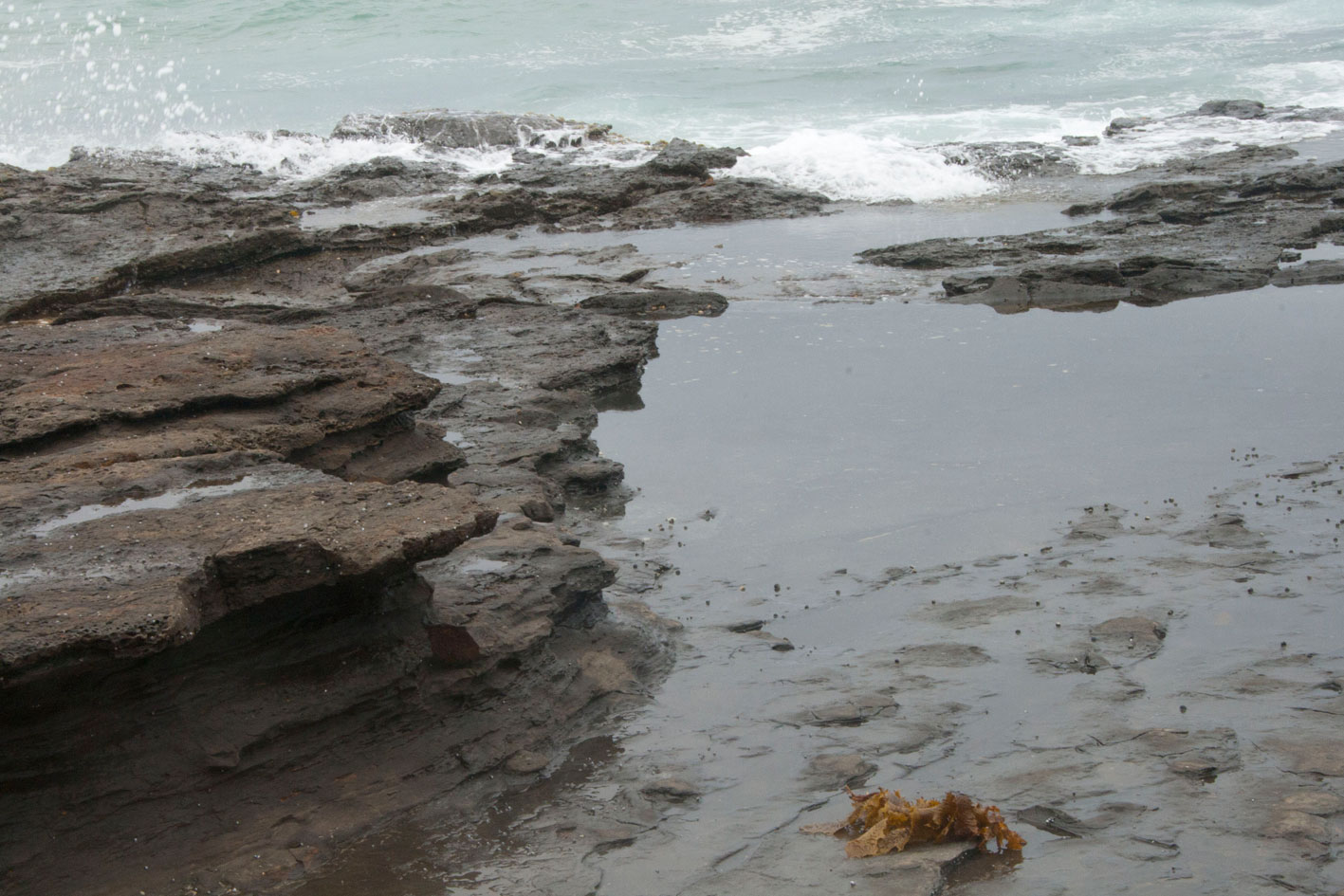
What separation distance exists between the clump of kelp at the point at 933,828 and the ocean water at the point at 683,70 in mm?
12818

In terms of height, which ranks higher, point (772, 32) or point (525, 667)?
point (772, 32)

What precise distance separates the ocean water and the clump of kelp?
42.1 feet

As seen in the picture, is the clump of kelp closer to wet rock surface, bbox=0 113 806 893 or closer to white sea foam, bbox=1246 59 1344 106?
wet rock surface, bbox=0 113 806 893

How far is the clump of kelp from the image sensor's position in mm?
3451

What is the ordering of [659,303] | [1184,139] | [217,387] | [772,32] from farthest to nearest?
[772,32] < [1184,139] < [659,303] < [217,387]

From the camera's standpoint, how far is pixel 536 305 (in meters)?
9.41

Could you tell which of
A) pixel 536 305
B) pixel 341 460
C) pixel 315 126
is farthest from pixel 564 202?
pixel 315 126

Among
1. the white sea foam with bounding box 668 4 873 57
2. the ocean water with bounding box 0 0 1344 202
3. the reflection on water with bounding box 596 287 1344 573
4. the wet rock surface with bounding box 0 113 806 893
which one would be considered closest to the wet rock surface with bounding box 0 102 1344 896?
the wet rock surface with bounding box 0 113 806 893

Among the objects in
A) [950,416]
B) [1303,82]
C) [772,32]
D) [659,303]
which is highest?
[772,32]

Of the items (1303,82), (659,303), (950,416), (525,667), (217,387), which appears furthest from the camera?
(1303,82)

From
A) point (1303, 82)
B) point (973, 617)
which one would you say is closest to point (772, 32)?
point (1303, 82)

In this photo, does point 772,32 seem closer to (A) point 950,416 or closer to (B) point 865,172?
(B) point 865,172

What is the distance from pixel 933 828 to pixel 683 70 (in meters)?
25.8

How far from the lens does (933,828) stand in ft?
11.5
